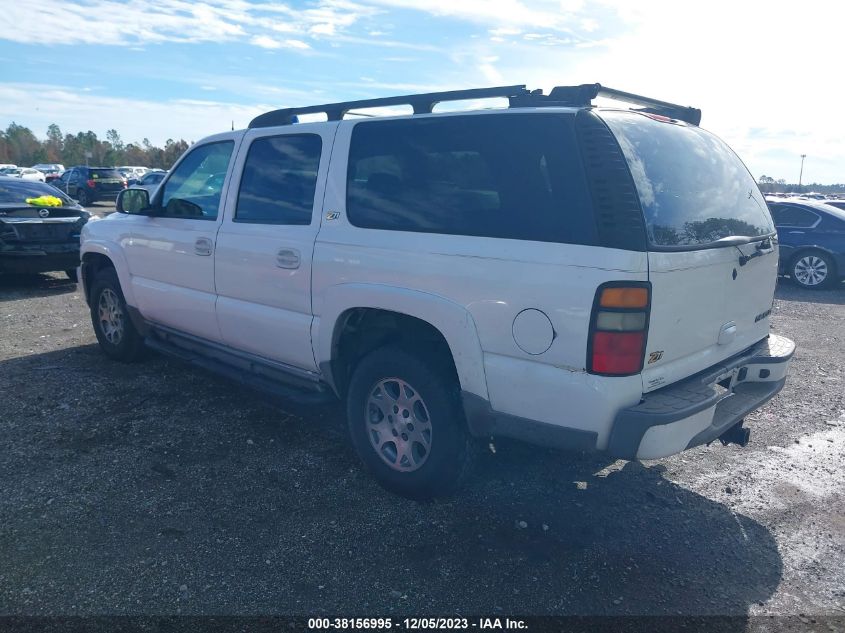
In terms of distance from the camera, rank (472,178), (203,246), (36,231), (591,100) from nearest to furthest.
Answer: (591,100) → (472,178) → (203,246) → (36,231)

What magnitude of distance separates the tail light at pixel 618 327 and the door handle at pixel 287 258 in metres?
1.99

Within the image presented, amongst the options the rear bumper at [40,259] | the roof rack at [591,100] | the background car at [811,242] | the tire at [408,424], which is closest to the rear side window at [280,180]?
the tire at [408,424]

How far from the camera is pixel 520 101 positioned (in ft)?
11.4

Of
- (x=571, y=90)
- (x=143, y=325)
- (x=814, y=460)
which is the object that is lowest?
(x=814, y=460)

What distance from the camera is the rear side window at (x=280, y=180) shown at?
4152 millimetres

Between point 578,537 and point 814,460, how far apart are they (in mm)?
2107

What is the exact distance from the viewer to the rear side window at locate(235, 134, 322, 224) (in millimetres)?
4152

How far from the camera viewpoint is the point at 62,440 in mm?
4508

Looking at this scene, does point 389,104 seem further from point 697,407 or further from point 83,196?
point 83,196

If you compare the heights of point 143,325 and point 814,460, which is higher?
point 143,325

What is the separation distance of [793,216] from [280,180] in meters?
10.9

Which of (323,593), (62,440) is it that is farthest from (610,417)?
(62,440)

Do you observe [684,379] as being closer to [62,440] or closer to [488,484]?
[488,484]

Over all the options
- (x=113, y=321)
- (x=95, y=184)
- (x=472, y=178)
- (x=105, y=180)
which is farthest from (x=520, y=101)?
(x=105, y=180)
